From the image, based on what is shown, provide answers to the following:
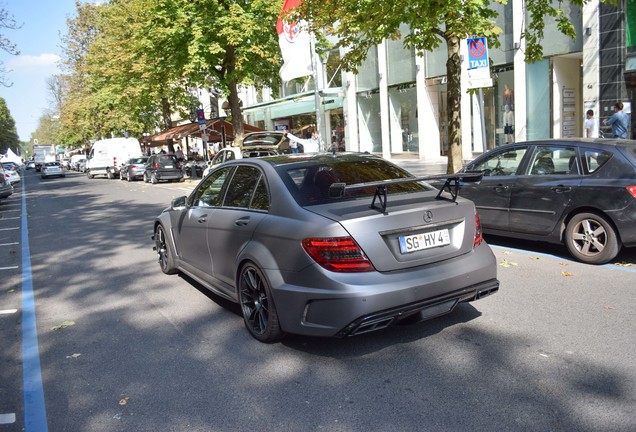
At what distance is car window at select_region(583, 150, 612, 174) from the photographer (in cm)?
671

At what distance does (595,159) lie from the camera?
680 centimetres

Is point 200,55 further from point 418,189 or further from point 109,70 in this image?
point 418,189

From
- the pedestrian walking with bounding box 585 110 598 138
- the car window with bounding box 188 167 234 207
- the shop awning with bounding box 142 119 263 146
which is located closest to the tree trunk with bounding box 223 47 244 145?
the shop awning with bounding box 142 119 263 146

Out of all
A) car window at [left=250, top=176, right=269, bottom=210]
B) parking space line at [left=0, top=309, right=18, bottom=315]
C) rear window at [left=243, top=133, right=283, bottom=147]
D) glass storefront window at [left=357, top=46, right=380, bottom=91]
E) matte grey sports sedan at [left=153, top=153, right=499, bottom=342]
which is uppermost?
glass storefront window at [left=357, top=46, right=380, bottom=91]

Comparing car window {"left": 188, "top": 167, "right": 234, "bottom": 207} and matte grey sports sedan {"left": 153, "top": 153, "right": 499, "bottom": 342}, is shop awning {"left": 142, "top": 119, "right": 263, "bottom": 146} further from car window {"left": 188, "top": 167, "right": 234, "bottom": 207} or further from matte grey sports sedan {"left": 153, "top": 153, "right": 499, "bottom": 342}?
matte grey sports sedan {"left": 153, "top": 153, "right": 499, "bottom": 342}

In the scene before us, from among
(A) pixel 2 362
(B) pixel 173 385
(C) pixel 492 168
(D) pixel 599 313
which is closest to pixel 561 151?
(C) pixel 492 168

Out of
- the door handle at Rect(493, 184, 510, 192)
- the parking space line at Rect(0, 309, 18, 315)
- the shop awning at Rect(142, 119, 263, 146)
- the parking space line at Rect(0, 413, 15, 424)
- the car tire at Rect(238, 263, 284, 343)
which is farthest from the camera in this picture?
the shop awning at Rect(142, 119, 263, 146)

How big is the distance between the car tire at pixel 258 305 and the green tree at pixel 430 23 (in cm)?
756

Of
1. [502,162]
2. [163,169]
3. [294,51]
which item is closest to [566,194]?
[502,162]

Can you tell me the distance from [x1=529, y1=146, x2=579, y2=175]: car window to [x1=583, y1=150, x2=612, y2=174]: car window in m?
0.14

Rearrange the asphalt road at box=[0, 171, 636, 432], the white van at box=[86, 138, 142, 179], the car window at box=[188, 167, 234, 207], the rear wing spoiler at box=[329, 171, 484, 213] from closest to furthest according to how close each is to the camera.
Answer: the asphalt road at box=[0, 171, 636, 432] → the rear wing spoiler at box=[329, 171, 484, 213] → the car window at box=[188, 167, 234, 207] → the white van at box=[86, 138, 142, 179]

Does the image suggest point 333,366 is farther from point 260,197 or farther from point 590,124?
point 590,124

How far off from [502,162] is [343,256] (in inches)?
189

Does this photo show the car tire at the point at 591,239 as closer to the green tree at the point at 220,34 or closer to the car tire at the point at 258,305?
the car tire at the point at 258,305
